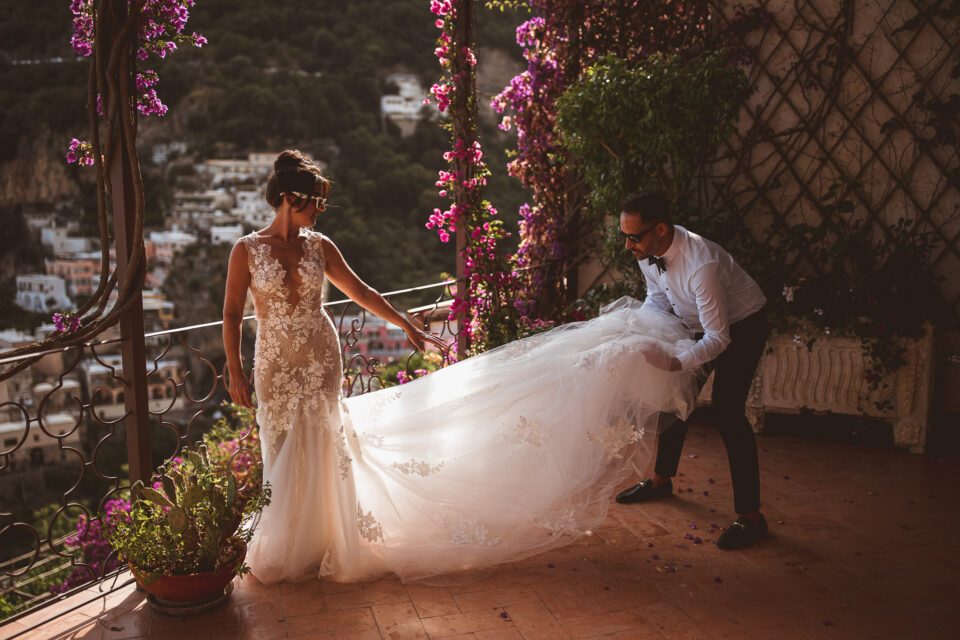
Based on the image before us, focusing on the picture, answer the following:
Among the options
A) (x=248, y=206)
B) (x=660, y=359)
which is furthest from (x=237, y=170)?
(x=660, y=359)

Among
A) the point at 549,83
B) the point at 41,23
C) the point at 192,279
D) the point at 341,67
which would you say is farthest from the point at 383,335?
the point at 549,83

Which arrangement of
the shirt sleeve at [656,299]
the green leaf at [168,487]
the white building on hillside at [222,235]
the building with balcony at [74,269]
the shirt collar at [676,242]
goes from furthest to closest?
1. the white building on hillside at [222,235]
2. the building with balcony at [74,269]
3. the shirt sleeve at [656,299]
4. the shirt collar at [676,242]
5. the green leaf at [168,487]

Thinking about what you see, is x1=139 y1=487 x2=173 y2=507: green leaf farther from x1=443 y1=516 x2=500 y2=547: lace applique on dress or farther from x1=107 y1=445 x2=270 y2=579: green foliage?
x1=443 y1=516 x2=500 y2=547: lace applique on dress

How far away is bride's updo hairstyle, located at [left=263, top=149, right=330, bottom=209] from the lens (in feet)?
8.54

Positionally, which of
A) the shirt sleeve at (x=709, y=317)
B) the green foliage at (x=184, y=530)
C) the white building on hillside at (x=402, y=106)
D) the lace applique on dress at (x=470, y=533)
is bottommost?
the lace applique on dress at (x=470, y=533)

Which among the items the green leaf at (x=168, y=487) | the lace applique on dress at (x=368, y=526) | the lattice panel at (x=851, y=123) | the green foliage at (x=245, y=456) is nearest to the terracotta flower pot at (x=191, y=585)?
the green leaf at (x=168, y=487)

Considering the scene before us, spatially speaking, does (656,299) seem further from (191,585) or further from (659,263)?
(191,585)

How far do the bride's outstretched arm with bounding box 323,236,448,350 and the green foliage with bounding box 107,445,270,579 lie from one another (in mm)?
834

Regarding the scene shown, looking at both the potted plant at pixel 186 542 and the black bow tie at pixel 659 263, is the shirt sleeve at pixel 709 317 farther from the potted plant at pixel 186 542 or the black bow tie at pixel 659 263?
the potted plant at pixel 186 542

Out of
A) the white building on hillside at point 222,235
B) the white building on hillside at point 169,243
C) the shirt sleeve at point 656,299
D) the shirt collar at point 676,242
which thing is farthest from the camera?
the white building on hillside at point 222,235

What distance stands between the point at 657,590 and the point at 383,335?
37.8 ft

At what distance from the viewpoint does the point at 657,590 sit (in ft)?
8.83

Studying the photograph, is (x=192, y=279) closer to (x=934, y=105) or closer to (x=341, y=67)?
(x=341, y=67)

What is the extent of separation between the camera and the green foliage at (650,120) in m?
4.15
